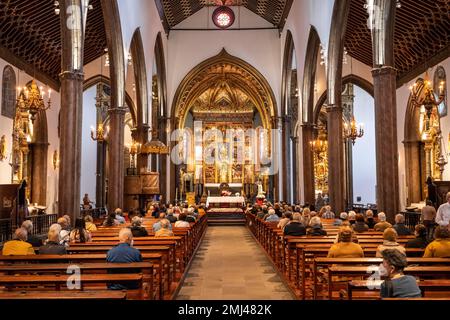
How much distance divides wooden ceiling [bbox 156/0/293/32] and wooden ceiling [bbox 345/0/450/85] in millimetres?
5653

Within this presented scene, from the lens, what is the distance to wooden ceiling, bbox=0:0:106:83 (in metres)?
14.8

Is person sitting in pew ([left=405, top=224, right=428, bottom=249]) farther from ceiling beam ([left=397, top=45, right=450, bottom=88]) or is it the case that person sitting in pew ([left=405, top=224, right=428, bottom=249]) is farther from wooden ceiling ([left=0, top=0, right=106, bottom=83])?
wooden ceiling ([left=0, top=0, right=106, bottom=83])

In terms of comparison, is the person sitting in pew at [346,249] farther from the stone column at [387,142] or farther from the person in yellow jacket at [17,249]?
the stone column at [387,142]

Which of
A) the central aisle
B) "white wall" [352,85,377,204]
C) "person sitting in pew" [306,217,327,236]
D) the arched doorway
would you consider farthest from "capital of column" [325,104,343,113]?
the arched doorway

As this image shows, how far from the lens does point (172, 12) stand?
2591 centimetres

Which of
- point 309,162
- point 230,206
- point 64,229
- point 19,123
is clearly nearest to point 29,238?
point 64,229

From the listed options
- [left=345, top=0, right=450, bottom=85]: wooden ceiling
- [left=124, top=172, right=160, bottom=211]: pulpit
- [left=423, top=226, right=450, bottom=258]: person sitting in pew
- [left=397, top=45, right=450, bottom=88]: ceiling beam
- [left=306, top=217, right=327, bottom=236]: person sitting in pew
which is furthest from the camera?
[left=124, top=172, right=160, bottom=211]: pulpit

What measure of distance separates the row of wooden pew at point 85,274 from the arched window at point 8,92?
9318 mm

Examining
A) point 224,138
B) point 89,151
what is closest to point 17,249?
point 89,151

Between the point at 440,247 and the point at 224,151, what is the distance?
103 ft

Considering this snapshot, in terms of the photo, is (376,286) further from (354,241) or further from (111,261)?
(111,261)

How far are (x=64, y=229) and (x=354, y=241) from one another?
500 cm

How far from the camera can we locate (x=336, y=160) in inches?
607

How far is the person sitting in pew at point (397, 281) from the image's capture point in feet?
11.7
